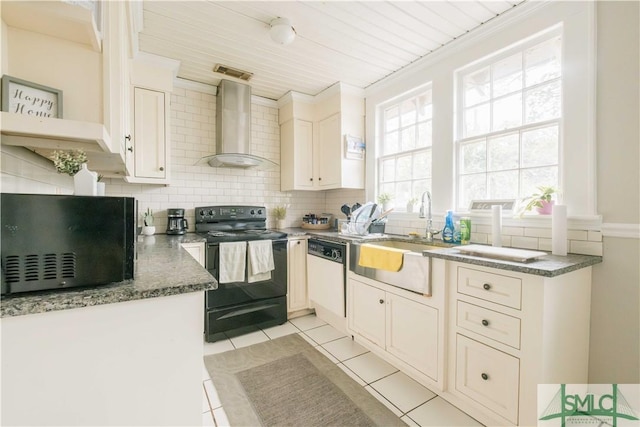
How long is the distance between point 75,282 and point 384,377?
1943mm

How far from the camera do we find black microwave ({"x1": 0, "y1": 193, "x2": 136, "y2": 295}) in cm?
79

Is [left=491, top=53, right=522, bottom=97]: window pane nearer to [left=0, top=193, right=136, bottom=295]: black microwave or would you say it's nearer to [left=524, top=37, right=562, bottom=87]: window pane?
[left=524, top=37, right=562, bottom=87]: window pane

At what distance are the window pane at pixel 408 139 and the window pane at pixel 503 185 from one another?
2.88 feet

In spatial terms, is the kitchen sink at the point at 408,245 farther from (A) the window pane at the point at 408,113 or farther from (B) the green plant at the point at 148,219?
(B) the green plant at the point at 148,219

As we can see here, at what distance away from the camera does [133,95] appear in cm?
256

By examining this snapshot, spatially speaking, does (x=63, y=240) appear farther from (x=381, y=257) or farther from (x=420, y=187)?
(x=420, y=187)

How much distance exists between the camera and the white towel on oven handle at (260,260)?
2.71 metres

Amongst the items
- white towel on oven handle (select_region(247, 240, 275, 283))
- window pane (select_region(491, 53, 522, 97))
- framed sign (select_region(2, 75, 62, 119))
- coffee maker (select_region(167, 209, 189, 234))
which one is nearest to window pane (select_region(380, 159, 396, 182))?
window pane (select_region(491, 53, 522, 97))

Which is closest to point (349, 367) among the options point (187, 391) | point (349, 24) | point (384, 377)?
point (384, 377)

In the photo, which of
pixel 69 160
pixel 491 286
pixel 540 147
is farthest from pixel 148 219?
pixel 540 147

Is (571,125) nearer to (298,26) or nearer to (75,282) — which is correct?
(298,26)

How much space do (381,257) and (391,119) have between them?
1.79 metres

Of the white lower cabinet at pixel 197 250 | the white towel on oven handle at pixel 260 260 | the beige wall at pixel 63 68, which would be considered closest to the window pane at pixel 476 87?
the white towel on oven handle at pixel 260 260

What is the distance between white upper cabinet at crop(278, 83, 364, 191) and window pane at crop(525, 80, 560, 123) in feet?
5.51
